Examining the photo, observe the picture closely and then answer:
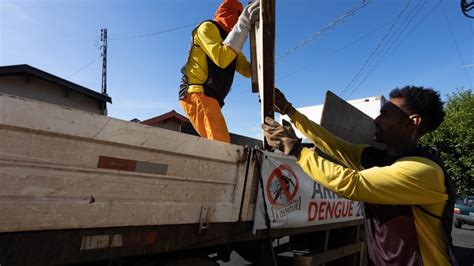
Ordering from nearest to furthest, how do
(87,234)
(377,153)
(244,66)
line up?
(87,234), (377,153), (244,66)

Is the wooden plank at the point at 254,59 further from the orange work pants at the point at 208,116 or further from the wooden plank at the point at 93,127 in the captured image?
the wooden plank at the point at 93,127

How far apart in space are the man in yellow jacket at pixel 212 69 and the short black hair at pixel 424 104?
128 cm

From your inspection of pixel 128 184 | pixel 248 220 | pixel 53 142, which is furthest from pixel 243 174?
pixel 53 142

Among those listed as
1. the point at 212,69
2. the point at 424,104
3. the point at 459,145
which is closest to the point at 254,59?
the point at 212,69

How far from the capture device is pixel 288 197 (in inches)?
111

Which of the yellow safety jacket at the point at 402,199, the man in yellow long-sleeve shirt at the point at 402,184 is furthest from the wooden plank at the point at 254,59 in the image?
the yellow safety jacket at the point at 402,199

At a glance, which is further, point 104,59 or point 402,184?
point 104,59

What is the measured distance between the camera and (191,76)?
120 inches

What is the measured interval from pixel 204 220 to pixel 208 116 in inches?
40.8

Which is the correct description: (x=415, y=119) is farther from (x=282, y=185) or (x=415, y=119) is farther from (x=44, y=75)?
(x=44, y=75)

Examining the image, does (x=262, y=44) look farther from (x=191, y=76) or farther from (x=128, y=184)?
(x=128, y=184)

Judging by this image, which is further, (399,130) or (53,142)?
(399,130)

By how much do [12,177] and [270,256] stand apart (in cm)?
208

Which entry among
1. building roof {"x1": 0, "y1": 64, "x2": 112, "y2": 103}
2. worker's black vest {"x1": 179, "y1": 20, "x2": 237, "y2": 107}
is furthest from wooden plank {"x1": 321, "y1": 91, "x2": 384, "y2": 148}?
building roof {"x1": 0, "y1": 64, "x2": 112, "y2": 103}
